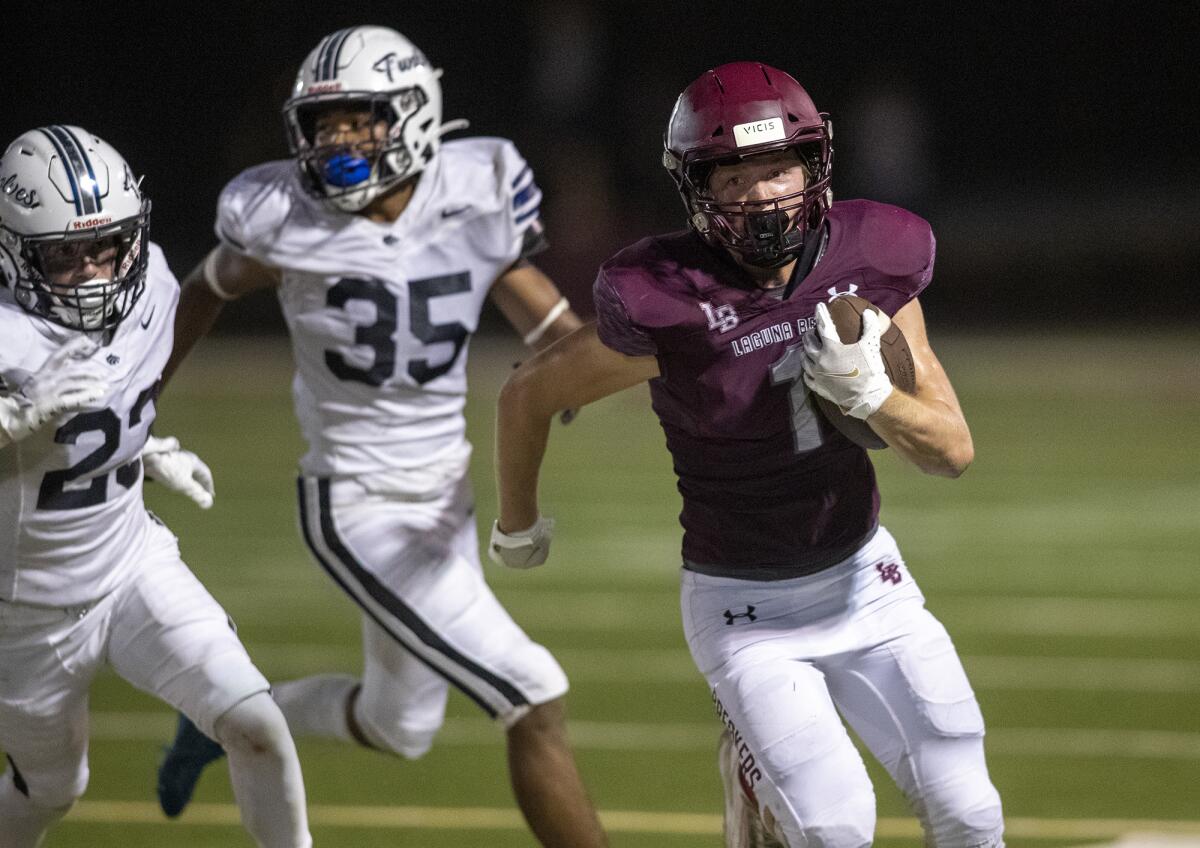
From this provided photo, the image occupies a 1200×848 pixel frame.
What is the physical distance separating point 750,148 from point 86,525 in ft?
4.68

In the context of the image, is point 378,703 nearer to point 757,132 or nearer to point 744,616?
point 744,616

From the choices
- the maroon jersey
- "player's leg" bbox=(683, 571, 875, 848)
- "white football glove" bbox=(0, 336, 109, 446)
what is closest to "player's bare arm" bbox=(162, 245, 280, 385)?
"white football glove" bbox=(0, 336, 109, 446)

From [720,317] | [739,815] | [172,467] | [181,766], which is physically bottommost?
[181,766]

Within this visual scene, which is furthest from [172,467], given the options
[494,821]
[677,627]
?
[677,627]

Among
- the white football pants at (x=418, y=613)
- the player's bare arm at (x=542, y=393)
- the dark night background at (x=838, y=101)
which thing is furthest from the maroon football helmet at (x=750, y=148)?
the dark night background at (x=838, y=101)

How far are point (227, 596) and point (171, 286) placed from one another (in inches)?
122

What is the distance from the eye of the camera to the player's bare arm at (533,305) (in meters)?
4.32

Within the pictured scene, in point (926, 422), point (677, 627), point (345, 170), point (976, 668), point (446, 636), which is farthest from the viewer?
point (677, 627)

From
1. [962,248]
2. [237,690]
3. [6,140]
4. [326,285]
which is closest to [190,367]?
[6,140]

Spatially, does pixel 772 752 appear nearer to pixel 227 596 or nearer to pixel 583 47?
pixel 227 596

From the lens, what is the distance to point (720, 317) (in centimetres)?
316

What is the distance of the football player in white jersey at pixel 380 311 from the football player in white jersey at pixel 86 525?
→ 0.62 m

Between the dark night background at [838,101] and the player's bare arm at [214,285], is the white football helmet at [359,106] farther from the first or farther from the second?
the dark night background at [838,101]

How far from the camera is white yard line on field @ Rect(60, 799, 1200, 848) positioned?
421 centimetres
